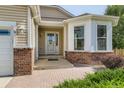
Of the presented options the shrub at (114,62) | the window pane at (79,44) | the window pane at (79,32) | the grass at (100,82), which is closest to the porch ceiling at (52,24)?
the window pane at (79,32)

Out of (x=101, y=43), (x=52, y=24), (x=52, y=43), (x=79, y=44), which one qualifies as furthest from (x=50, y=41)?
(x=101, y=43)

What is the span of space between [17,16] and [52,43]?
378 inches

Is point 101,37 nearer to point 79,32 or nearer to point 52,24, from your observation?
point 79,32

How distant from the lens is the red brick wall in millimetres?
10883

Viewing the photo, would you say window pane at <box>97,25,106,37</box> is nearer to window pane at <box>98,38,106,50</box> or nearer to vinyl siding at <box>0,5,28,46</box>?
window pane at <box>98,38,106,50</box>

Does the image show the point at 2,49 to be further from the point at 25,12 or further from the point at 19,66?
the point at 25,12

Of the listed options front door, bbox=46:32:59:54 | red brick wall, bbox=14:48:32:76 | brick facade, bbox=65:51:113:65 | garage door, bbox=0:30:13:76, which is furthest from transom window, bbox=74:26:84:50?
garage door, bbox=0:30:13:76

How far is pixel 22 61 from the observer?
11.0 m

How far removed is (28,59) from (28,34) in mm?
1331

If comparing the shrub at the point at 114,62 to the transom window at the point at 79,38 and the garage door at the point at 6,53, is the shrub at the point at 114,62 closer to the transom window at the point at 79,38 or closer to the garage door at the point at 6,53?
the transom window at the point at 79,38

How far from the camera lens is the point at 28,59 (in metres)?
11.1

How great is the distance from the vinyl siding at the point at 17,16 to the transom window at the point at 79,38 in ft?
19.4

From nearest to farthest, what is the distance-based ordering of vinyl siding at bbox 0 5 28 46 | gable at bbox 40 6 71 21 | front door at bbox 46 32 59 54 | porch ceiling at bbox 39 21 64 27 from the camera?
1. vinyl siding at bbox 0 5 28 46
2. porch ceiling at bbox 39 21 64 27
3. front door at bbox 46 32 59 54
4. gable at bbox 40 6 71 21

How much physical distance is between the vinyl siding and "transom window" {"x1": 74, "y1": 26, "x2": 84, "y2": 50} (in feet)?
19.4
